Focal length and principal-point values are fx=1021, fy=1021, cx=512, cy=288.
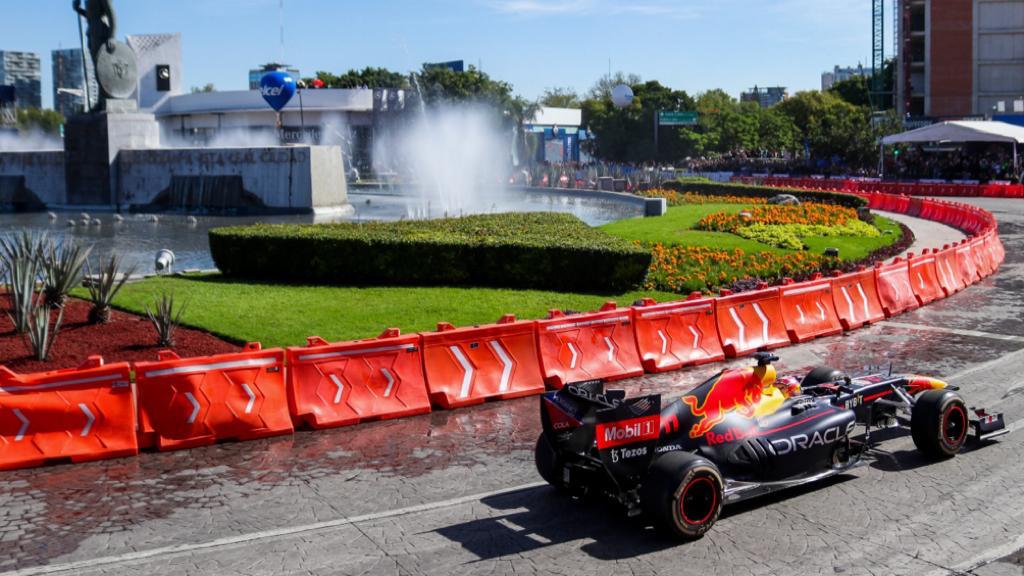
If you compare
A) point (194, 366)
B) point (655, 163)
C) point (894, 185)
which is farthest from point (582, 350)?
point (655, 163)

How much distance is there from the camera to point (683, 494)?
311 inches

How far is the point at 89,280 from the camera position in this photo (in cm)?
1603

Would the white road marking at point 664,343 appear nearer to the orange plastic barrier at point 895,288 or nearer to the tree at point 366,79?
the orange plastic barrier at point 895,288

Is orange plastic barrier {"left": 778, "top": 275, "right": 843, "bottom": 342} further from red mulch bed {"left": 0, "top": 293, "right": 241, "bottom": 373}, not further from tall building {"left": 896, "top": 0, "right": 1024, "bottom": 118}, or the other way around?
tall building {"left": 896, "top": 0, "right": 1024, "bottom": 118}

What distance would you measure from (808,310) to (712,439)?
30.1 ft

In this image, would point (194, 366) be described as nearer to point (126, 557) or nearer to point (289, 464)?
point (289, 464)

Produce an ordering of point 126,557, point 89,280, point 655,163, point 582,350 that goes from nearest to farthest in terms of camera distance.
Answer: point 126,557 → point 582,350 → point 89,280 → point 655,163

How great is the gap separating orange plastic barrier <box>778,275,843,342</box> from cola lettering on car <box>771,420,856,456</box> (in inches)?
298

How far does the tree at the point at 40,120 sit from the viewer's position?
121250mm

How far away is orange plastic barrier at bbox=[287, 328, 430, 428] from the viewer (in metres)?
11.7

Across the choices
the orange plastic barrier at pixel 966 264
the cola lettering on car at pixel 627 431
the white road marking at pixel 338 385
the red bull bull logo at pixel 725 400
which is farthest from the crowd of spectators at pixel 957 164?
the cola lettering on car at pixel 627 431

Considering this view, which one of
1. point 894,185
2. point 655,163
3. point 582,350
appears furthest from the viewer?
point 655,163

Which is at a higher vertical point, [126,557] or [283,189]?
[283,189]

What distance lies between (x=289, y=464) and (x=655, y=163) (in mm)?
76398
